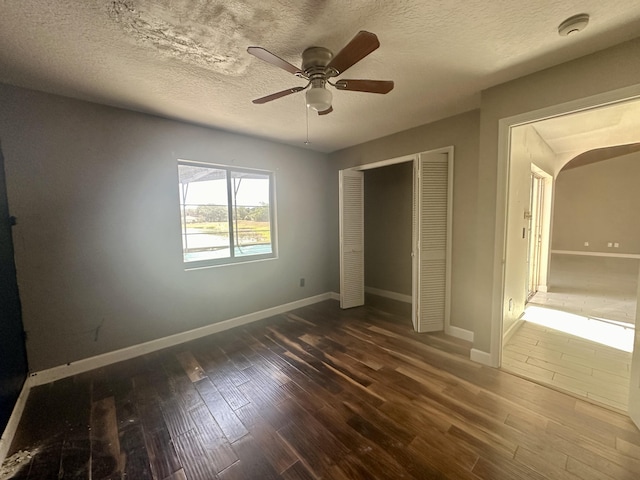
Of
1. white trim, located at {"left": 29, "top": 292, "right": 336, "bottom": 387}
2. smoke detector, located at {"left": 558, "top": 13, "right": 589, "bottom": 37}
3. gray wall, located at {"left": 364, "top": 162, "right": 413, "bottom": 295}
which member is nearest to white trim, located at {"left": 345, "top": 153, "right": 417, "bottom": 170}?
gray wall, located at {"left": 364, "top": 162, "right": 413, "bottom": 295}

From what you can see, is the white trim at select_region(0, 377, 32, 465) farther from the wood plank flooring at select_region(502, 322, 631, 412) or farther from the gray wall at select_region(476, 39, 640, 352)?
the wood plank flooring at select_region(502, 322, 631, 412)

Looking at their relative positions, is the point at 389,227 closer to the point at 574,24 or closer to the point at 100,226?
the point at 574,24

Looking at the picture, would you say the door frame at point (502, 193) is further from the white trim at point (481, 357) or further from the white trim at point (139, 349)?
the white trim at point (139, 349)

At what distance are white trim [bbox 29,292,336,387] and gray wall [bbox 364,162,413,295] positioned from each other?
1879mm

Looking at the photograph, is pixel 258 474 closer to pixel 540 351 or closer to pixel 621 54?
pixel 540 351

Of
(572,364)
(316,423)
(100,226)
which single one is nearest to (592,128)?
(572,364)

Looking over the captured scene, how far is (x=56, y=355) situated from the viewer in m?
2.24

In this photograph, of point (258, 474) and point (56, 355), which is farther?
point (56, 355)

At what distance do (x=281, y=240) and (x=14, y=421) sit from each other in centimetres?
289

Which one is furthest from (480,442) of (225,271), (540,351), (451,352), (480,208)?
(225,271)

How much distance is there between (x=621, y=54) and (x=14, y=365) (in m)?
4.89

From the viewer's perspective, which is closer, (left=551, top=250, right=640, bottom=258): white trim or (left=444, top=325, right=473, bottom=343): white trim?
(left=444, top=325, right=473, bottom=343): white trim

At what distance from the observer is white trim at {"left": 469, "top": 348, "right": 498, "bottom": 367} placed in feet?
7.67

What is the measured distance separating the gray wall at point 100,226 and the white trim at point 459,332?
2.75 meters
